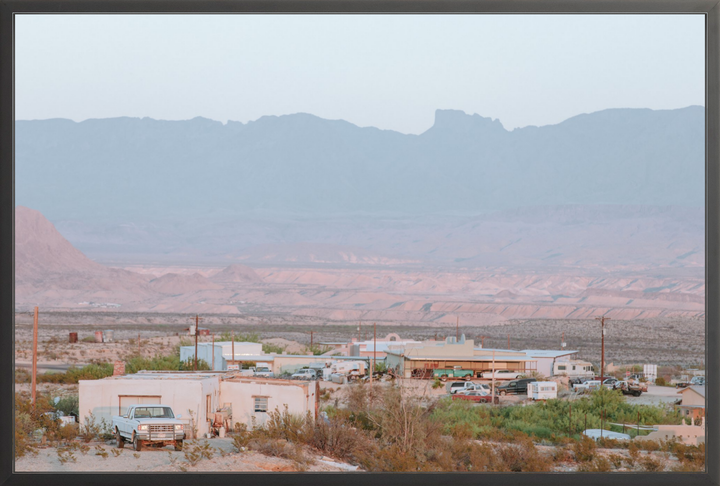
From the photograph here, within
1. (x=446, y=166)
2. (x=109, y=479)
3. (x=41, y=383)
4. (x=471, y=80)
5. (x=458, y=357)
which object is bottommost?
(x=41, y=383)

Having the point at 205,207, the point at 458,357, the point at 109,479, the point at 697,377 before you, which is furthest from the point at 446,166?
the point at 109,479

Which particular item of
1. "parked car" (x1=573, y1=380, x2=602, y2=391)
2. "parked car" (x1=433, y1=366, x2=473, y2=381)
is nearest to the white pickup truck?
"parked car" (x1=433, y1=366, x2=473, y2=381)

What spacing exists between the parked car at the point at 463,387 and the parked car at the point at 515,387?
454 millimetres

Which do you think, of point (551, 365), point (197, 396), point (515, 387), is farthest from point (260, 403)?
point (551, 365)

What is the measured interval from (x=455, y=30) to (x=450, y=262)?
24.2 ft

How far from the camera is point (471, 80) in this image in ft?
80.2

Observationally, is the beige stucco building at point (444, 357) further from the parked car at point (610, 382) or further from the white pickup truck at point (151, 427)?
the white pickup truck at point (151, 427)

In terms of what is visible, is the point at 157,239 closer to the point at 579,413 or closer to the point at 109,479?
the point at 579,413

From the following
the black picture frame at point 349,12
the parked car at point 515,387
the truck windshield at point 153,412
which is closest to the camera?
the black picture frame at point 349,12

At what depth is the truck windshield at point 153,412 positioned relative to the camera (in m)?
4.11

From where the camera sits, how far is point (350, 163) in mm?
22891

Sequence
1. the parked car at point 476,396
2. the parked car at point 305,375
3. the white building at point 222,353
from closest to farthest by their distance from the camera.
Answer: the parked car at point 305,375
the parked car at point 476,396
the white building at point 222,353

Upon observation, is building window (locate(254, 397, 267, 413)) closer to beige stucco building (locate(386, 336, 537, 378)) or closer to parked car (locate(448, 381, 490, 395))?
beige stucco building (locate(386, 336, 537, 378))

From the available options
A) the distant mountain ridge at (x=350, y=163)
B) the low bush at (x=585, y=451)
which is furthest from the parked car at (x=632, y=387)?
the distant mountain ridge at (x=350, y=163)
